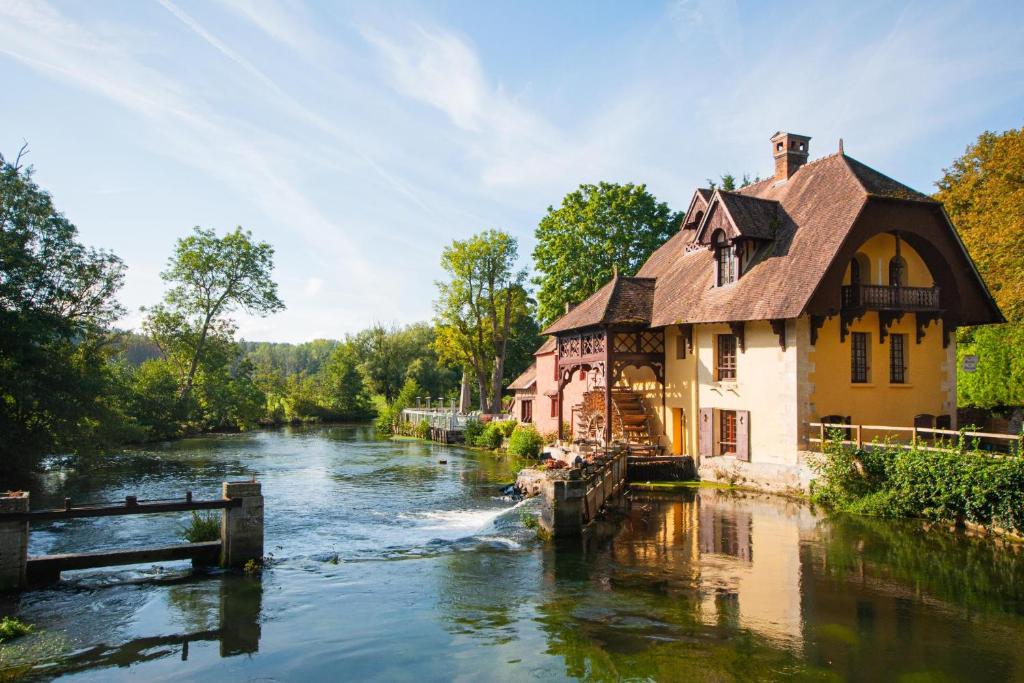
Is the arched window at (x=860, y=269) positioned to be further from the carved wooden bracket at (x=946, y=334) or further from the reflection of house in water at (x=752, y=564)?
the reflection of house in water at (x=752, y=564)

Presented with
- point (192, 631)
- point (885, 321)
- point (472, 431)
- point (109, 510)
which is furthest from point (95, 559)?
point (472, 431)

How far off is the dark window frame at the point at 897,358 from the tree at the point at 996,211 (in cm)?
644

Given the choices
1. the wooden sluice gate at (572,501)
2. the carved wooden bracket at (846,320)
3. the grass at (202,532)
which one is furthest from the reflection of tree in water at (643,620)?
the carved wooden bracket at (846,320)

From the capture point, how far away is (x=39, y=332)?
74.5 feet

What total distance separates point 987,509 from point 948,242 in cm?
997

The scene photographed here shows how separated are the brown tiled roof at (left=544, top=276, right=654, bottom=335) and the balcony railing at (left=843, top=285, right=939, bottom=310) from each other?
7.54 m

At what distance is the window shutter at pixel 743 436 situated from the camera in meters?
21.6

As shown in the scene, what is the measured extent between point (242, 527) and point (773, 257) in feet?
56.5

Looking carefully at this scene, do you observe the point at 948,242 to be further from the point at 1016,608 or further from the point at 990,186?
the point at 1016,608

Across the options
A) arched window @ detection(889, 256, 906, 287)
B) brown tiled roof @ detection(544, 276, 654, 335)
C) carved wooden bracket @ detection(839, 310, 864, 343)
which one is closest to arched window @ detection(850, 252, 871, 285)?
arched window @ detection(889, 256, 906, 287)

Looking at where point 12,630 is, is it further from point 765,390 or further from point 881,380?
point 881,380

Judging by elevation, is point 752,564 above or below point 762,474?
below

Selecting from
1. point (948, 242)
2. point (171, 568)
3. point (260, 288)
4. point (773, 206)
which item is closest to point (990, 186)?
point (948, 242)

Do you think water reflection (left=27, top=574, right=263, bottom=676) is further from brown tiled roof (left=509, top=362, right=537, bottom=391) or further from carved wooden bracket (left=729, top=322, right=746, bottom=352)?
brown tiled roof (left=509, top=362, right=537, bottom=391)
